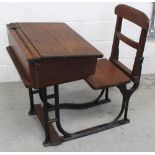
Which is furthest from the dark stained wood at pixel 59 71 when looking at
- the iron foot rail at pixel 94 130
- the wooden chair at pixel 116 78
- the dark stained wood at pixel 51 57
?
the iron foot rail at pixel 94 130

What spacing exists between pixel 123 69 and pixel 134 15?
1.40 ft

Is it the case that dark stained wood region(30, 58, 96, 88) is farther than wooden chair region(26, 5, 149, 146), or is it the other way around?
wooden chair region(26, 5, 149, 146)

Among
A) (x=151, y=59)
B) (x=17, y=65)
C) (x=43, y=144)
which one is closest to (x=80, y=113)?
(x=43, y=144)

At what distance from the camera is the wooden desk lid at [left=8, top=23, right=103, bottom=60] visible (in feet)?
5.11

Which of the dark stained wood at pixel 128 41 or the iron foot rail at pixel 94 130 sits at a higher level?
the dark stained wood at pixel 128 41

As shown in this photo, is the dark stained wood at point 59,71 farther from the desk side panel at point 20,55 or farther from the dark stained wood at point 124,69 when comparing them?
the dark stained wood at point 124,69

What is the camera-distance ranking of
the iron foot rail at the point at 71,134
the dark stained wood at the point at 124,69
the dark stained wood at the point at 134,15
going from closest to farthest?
1. the dark stained wood at the point at 134,15
2. the iron foot rail at the point at 71,134
3. the dark stained wood at the point at 124,69

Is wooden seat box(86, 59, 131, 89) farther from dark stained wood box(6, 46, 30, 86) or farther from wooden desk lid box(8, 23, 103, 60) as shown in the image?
dark stained wood box(6, 46, 30, 86)

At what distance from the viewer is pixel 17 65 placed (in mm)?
1776

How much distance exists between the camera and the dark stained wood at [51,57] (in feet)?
4.99

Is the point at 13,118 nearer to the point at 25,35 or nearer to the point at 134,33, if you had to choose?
the point at 25,35

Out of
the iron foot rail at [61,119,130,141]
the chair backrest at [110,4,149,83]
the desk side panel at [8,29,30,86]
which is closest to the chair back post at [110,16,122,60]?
the chair backrest at [110,4,149,83]

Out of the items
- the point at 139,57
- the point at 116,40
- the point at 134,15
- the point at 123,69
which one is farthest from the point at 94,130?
the point at 134,15

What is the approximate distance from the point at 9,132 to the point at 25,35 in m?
0.78
